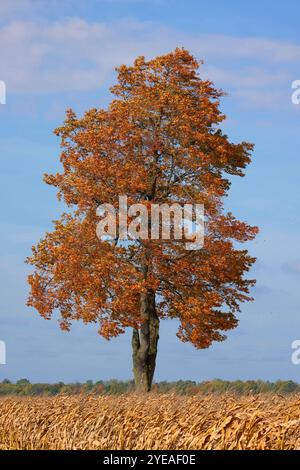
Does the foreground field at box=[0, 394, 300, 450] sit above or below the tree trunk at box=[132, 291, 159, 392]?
below

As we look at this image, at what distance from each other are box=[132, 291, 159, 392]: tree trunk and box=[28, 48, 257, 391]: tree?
43mm

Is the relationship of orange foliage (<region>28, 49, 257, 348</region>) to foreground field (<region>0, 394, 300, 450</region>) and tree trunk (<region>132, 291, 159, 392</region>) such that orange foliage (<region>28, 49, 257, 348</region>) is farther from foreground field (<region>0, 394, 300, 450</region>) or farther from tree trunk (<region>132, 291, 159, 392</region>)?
foreground field (<region>0, 394, 300, 450</region>)

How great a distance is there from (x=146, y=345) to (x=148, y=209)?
5.76 m

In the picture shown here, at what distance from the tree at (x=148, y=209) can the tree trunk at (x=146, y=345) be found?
0.04m

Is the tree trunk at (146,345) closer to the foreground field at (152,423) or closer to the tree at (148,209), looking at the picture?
the tree at (148,209)

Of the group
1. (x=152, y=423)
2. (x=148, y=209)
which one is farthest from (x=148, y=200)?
(x=152, y=423)

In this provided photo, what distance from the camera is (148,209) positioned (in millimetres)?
33344

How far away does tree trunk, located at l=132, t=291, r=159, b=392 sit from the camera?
3391 centimetres

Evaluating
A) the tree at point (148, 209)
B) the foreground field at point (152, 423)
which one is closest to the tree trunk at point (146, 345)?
the tree at point (148, 209)

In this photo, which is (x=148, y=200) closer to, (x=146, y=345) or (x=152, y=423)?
(x=146, y=345)

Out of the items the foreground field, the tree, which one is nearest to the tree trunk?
the tree

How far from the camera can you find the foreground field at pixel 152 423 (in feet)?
47.9
